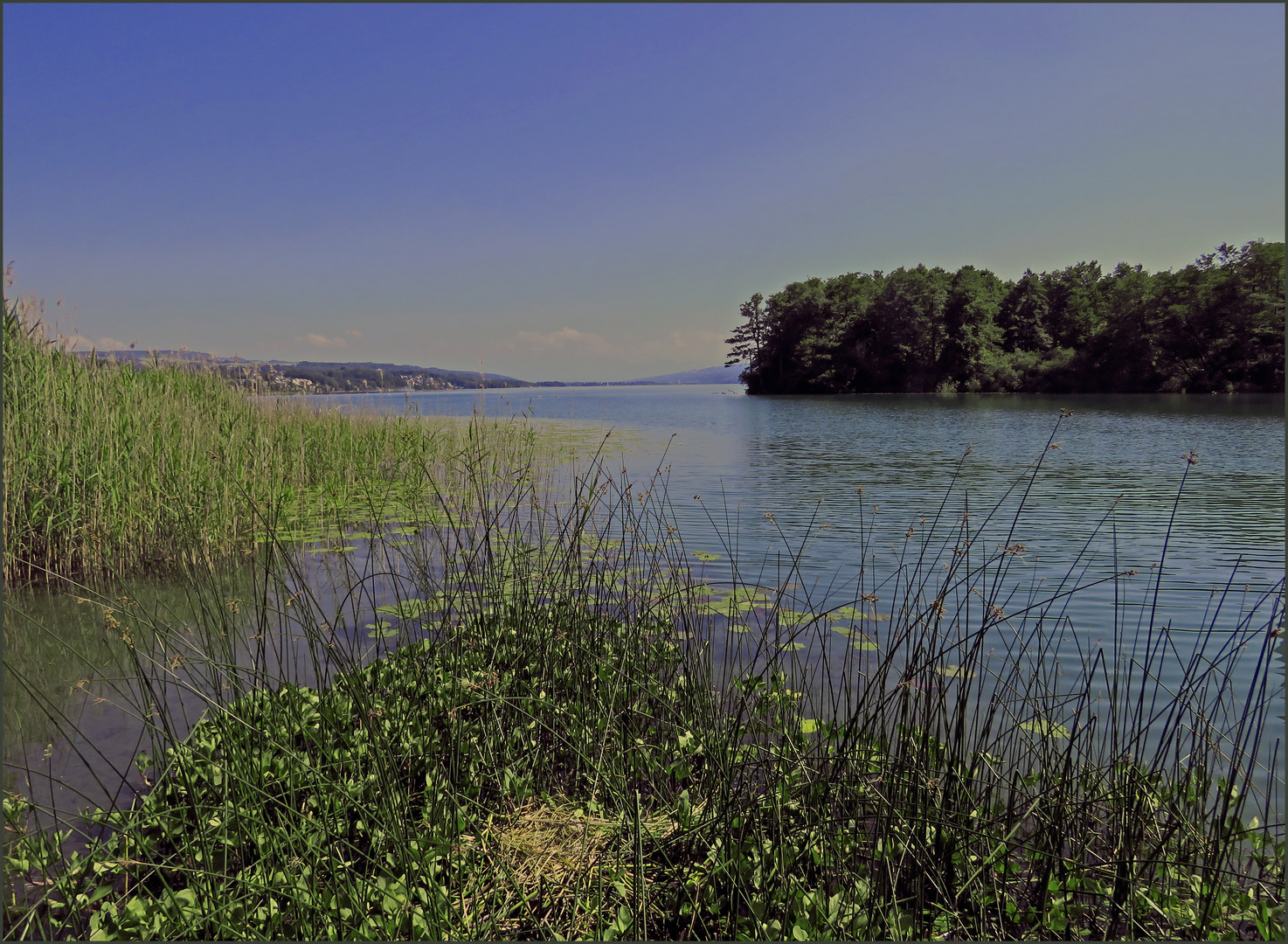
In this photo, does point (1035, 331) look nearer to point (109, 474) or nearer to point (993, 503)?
point (993, 503)

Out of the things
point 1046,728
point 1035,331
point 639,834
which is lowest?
point 1046,728

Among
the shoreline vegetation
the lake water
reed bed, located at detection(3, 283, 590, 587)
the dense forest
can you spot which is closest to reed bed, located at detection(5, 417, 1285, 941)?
the shoreline vegetation

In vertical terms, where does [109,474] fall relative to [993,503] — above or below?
above

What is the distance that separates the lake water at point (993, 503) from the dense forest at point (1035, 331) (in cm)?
1772

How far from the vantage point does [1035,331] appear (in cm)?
4747

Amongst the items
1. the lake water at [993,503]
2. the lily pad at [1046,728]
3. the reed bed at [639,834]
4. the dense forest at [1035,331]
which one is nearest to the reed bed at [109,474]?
the lake water at [993,503]

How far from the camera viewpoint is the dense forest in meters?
35.6

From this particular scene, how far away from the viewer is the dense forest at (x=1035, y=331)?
35.6 metres

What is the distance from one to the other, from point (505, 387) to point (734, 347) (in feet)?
210

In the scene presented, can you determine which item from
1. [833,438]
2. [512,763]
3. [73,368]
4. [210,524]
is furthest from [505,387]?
[833,438]

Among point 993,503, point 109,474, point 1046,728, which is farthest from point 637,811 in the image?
point 993,503

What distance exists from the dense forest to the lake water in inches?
698

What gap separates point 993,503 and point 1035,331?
4646 cm

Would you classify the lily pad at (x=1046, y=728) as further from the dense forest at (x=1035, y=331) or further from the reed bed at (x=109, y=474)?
the dense forest at (x=1035, y=331)
